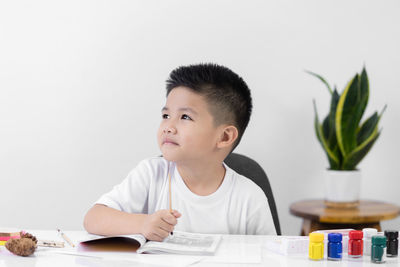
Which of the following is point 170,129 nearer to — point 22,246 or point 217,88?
point 217,88

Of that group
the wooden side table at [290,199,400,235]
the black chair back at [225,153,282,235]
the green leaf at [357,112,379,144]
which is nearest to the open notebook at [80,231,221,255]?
the black chair back at [225,153,282,235]

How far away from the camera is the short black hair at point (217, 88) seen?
146 cm

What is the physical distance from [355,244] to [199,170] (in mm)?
547

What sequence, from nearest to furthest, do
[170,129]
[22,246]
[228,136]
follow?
Result: [22,246] < [170,129] < [228,136]

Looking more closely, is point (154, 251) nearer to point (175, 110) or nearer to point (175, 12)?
point (175, 110)

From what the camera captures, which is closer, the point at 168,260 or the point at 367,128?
the point at 168,260

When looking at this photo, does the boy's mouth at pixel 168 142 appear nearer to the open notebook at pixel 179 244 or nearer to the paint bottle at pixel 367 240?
the open notebook at pixel 179 244

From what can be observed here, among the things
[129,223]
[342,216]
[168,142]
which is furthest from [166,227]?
[342,216]

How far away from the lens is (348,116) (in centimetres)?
210

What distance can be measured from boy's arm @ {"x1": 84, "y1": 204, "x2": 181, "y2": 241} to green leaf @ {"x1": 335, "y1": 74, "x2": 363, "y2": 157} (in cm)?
113

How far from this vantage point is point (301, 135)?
2426 mm

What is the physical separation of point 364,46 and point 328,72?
22 cm

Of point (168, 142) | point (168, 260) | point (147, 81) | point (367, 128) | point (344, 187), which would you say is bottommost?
point (168, 260)

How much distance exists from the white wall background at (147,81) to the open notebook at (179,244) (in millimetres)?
1125
